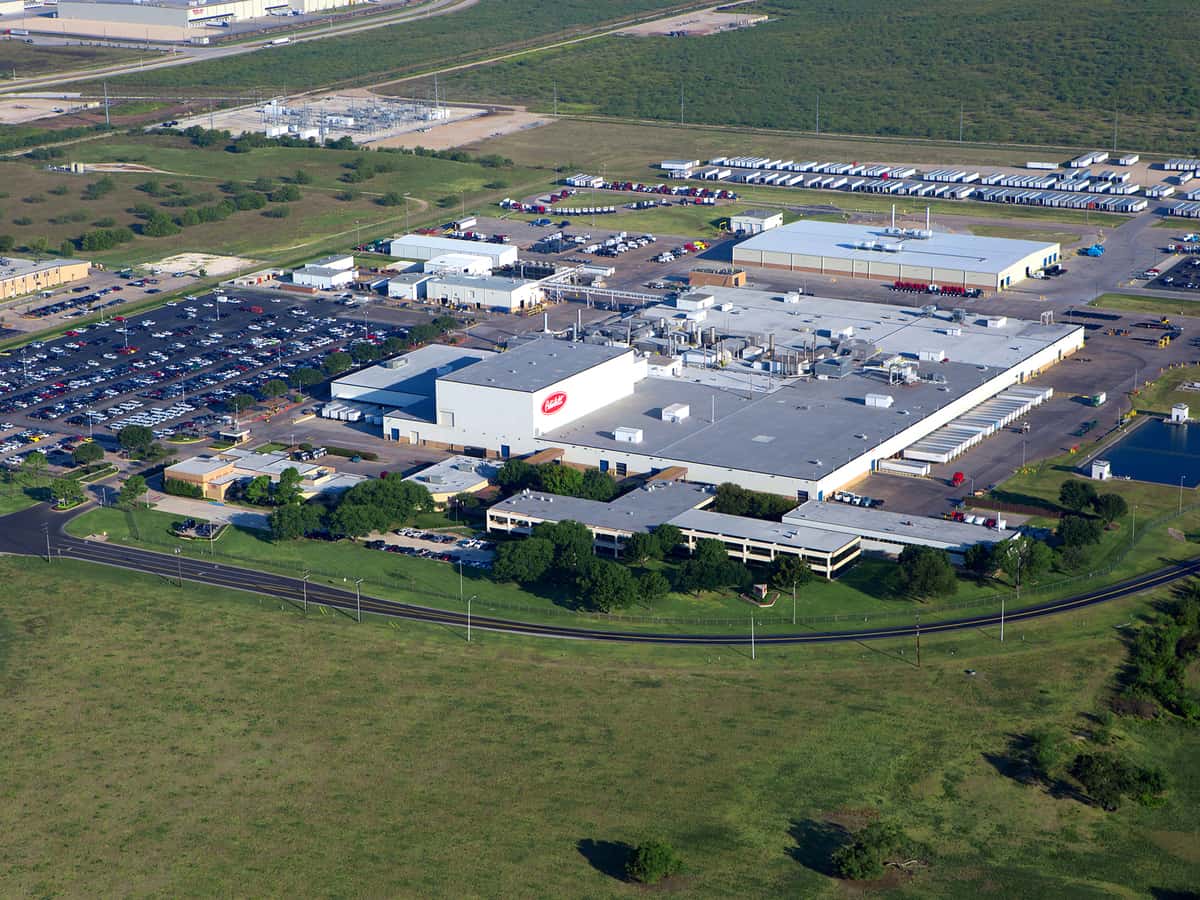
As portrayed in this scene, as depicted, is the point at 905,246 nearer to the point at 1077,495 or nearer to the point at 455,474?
the point at 1077,495

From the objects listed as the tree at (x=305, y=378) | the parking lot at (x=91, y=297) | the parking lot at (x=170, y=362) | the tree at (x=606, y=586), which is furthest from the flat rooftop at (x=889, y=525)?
the parking lot at (x=91, y=297)

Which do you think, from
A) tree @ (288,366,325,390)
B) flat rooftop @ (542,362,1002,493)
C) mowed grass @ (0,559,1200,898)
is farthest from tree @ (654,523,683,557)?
tree @ (288,366,325,390)

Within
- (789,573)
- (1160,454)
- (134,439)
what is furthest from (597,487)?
(1160,454)

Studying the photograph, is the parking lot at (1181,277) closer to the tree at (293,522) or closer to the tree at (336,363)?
the tree at (336,363)

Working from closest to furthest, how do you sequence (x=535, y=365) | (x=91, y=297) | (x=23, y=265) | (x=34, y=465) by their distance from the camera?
(x=34, y=465) < (x=535, y=365) < (x=91, y=297) < (x=23, y=265)

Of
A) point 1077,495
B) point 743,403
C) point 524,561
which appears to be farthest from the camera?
point 743,403

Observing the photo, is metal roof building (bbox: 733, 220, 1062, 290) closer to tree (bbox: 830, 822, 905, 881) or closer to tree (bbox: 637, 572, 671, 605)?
tree (bbox: 637, 572, 671, 605)
